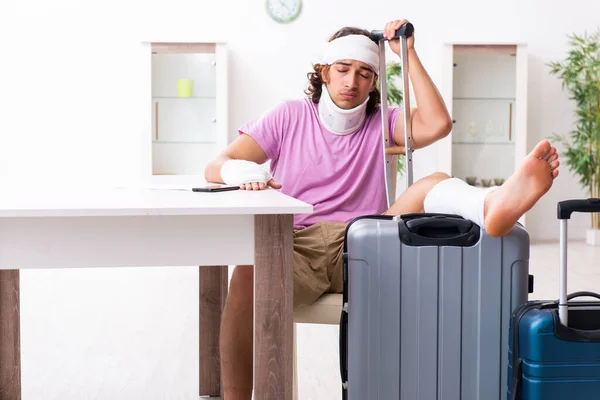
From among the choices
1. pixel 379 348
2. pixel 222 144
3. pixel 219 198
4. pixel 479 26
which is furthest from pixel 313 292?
pixel 479 26

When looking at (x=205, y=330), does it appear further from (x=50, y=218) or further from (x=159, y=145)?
(x=159, y=145)

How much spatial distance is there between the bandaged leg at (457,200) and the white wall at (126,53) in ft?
14.7

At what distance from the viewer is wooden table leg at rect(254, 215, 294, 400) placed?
5.16 feet

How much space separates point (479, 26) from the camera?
641cm

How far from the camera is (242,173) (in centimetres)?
202

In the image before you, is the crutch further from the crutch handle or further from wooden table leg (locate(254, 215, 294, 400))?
wooden table leg (locate(254, 215, 294, 400))

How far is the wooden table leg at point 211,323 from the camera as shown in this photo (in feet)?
8.21

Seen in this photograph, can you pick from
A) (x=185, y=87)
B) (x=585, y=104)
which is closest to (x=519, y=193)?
(x=185, y=87)

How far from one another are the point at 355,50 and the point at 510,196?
0.81 m

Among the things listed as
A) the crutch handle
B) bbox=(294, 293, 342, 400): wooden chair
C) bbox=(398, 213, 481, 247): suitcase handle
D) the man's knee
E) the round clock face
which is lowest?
bbox=(294, 293, 342, 400): wooden chair

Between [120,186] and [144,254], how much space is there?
581 mm

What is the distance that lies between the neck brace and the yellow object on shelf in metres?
3.82

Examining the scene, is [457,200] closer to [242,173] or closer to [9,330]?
[242,173]

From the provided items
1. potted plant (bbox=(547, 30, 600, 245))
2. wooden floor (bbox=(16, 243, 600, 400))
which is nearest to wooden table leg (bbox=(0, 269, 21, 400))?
wooden floor (bbox=(16, 243, 600, 400))
